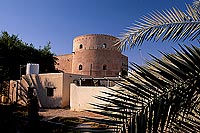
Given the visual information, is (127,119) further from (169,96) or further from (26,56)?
(26,56)

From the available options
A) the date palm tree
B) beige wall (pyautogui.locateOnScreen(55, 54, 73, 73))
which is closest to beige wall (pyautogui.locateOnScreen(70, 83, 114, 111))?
beige wall (pyautogui.locateOnScreen(55, 54, 73, 73))

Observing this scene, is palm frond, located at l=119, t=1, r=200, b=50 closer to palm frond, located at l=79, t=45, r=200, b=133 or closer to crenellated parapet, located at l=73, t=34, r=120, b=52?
palm frond, located at l=79, t=45, r=200, b=133

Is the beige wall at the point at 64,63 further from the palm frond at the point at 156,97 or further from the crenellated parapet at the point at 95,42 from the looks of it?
the palm frond at the point at 156,97

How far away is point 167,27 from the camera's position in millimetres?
3355

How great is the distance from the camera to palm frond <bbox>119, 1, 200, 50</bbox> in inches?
123

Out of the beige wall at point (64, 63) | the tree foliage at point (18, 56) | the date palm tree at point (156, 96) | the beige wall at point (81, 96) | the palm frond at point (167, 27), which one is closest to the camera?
the date palm tree at point (156, 96)

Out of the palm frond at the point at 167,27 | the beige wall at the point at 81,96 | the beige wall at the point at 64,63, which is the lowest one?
the beige wall at the point at 81,96

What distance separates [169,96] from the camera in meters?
1.68

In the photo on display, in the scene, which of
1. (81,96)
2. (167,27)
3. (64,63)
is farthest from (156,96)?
(64,63)

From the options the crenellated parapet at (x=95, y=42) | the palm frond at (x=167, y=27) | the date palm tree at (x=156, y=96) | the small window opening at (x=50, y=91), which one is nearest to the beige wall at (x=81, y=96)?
the small window opening at (x=50, y=91)

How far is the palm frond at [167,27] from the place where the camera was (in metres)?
3.11

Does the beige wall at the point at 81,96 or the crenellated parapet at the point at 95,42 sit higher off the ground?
the crenellated parapet at the point at 95,42

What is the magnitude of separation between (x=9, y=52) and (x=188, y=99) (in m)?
26.1

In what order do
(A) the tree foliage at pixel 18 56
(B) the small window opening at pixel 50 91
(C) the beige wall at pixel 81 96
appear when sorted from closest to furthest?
1. (C) the beige wall at pixel 81 96
2. (B) the small window opening at pixel 50 91
3. (A) the tree foliage at pixel 18 56
